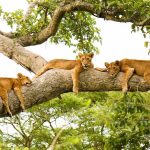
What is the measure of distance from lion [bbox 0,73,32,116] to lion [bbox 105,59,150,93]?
45.4 inches

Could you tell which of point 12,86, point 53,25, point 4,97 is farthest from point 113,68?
point 53,25

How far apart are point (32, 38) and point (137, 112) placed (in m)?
4.00

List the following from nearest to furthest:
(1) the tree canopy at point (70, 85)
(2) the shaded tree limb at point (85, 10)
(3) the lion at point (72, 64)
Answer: (1) the tree canopy at point (70, 85), (3) the lion at point (72, 64), (2) the shaded tree limb at point (85, 10)

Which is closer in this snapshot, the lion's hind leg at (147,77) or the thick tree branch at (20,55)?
the lion's hind leg at (147,77)

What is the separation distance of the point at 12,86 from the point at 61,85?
0.66 meters

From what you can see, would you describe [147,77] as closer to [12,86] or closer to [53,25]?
[12,86]

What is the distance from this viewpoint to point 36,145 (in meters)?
14.9

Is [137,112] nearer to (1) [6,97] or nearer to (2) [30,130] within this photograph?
(1) [6,97]

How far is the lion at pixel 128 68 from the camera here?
6.34m

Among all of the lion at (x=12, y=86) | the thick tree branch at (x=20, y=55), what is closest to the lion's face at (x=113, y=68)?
the lion at (x=12, y=86)

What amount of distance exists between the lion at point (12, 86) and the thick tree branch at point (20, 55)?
1382 mm

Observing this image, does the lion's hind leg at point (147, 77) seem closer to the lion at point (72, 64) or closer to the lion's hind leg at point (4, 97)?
the lion at point (72, 64)

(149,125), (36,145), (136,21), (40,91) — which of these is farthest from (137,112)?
(36,145)

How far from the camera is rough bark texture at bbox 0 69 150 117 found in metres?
6.32
